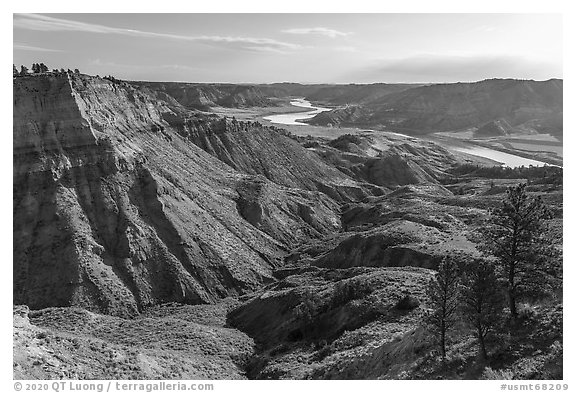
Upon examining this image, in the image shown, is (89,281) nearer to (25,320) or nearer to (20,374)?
(25,320)

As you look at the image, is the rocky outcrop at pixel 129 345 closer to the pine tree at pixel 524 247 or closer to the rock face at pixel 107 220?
the rock face at pixel 107 220

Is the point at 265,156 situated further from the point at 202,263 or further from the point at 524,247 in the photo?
the point at 524,247

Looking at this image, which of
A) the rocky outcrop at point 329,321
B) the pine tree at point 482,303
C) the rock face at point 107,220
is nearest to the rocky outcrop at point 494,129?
the rock face at point 107,220

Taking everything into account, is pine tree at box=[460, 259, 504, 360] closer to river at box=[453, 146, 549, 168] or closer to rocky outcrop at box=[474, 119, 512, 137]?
river at box=[453, 146, 549, 168]

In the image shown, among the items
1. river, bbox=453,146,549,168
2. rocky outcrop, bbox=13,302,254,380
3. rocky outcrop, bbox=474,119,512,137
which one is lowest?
rocky outcrop, bbox=13,302,254,380

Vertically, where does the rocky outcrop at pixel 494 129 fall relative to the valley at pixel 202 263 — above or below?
above

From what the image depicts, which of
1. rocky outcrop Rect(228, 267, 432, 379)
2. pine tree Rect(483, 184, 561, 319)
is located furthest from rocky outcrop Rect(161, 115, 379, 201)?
pine tree Rect(483, 184, 561, 319)
